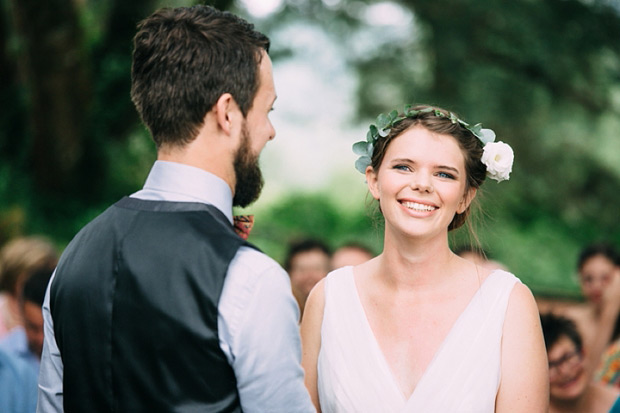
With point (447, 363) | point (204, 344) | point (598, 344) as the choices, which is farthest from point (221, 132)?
point (598, 344)

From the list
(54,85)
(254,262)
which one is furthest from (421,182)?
(54,85)

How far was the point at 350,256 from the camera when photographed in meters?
5.51

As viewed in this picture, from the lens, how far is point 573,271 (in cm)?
926

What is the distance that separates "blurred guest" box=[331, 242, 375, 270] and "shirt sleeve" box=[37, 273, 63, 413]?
363cm

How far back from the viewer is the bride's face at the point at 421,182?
94.6 inches

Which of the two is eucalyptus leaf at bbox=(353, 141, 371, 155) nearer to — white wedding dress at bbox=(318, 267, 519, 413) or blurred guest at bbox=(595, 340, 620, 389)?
white wedding dress at bbox=(318, 267, 519, 413)

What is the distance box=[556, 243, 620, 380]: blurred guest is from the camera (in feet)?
17.1

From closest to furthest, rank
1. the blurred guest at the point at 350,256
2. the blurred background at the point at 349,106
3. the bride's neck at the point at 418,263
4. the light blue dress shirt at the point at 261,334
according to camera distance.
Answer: the light blue dress shirt at the point at 261,334
the bride's neck at the point at 418,263
the blurred guest at the point at 350,256
the blurred background at the point at 349,106

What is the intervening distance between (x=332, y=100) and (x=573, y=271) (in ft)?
13.9

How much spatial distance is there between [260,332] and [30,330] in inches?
112

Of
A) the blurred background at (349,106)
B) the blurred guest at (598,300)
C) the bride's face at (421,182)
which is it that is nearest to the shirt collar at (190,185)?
the bride's face at (421,182)

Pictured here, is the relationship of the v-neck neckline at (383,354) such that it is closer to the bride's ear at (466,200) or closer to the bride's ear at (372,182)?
the bride's ear at (466,200)

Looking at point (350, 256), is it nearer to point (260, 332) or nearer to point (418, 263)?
point (418, 263)

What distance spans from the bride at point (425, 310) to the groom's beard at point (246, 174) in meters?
0.72
